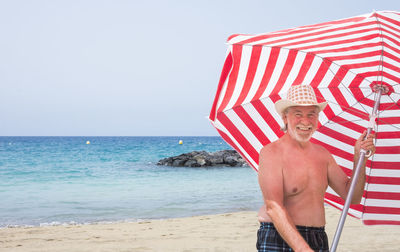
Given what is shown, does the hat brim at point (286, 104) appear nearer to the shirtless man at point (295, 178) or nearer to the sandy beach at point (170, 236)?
the shirtless man at point (295, 178)

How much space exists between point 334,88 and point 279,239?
114 cm

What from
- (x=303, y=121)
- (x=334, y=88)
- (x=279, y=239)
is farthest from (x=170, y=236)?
(x=303, y=121)

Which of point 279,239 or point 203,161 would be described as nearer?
point 279,239

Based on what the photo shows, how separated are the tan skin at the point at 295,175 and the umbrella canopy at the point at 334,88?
44cm

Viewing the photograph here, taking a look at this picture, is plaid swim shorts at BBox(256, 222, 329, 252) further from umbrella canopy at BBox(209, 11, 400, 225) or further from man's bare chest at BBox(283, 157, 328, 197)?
umbrella canopy at BBox(209, 11, 400, 225)

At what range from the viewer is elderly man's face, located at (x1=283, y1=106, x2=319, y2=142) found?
2379 mm

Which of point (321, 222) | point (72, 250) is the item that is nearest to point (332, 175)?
point (321, 222)

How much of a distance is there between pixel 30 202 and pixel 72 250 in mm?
6578

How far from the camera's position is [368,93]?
2820mm

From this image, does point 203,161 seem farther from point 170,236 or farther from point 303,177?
point 303,177

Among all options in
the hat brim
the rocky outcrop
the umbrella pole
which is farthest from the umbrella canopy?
the rocky outcrop

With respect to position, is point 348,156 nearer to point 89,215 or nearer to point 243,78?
point 243,78

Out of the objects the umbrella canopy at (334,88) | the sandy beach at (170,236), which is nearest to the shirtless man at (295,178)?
the umbrella canopy at (334,88)

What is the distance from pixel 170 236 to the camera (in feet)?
23.3
